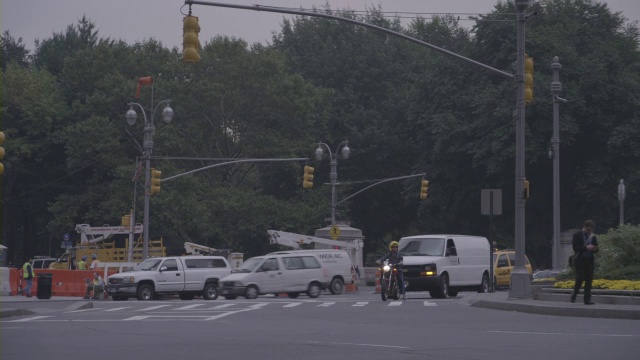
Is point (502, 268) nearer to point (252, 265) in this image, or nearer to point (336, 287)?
point (336, 287)

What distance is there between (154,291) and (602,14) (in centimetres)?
3507

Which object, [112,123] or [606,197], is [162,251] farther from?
[606,197]

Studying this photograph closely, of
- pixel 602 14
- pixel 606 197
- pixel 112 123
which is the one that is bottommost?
pixel 606 197

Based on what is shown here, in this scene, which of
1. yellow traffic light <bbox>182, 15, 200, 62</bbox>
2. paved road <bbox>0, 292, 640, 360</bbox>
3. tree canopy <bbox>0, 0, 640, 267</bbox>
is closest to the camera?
paved road <bbox>0, 292, 640, 360</bbox>

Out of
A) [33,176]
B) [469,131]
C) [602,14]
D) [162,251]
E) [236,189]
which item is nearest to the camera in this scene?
[162,251]

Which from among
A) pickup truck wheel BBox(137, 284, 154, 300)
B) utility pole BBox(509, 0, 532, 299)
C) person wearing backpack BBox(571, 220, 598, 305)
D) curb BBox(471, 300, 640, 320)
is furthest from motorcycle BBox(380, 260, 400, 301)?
pickup truck wheel BBox(137, 284, 154, 300)

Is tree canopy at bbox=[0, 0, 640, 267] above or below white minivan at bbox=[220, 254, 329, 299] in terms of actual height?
above

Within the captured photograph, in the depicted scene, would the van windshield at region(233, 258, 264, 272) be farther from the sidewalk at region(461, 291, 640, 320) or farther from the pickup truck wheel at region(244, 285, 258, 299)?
the sidewalk at region(461, 291, 640, 320)

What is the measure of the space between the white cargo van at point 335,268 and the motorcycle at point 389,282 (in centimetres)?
955

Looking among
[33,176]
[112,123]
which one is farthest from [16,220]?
[112,123]

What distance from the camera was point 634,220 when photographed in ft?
206

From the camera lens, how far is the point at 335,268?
43.4 meters

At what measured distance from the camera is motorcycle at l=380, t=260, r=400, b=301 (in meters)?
32.2

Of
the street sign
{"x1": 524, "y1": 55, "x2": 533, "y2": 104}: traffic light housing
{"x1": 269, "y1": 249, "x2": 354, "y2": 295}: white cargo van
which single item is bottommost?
{"x1": 269, "y1": 249, "x2": 354, "y2": 295}: white cargo van
